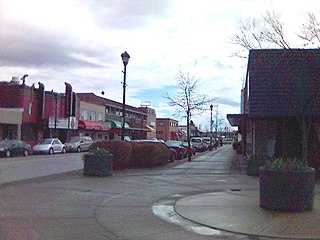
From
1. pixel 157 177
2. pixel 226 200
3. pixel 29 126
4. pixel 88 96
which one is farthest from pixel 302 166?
pixel 88 96

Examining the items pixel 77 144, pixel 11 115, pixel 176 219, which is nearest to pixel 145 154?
pixel 176 219

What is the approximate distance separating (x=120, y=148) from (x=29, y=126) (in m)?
30.5

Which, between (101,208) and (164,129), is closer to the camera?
(101,208)

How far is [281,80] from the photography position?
22531 millimetres

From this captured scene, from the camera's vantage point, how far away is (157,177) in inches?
762

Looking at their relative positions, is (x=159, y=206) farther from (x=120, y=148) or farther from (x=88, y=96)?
(x=88, y=96)

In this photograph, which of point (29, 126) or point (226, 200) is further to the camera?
point (29, 126)

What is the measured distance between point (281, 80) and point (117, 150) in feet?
27.7

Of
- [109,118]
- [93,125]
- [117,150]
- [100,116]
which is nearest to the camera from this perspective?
[117,150]

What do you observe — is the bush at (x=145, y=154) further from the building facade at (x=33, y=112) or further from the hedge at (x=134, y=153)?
the building facade at (x=33, y=112)

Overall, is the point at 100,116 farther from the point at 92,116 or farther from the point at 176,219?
the point at 176,219

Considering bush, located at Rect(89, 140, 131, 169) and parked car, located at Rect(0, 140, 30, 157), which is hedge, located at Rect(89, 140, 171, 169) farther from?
parked car, located at Rect(0, 140, 30, 157)

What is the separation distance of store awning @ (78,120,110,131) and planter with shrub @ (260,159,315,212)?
167ft

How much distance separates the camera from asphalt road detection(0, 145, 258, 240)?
8.52 metres
